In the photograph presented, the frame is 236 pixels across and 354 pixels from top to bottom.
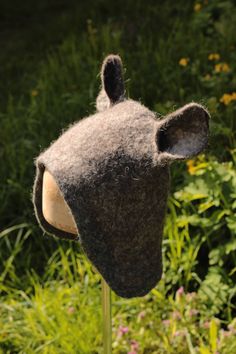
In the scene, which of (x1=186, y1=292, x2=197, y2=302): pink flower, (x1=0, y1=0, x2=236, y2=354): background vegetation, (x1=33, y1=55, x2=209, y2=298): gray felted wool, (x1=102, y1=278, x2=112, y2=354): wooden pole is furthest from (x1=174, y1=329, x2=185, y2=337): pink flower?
(x1=33, y1=55, x2=209, y2=298): gray felted wool

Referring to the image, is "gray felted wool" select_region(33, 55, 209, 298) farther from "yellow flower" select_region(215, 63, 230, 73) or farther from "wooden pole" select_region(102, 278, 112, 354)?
"yellow flower" select_region(215, 63, 230, 73)

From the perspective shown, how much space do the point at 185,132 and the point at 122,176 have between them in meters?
0.18

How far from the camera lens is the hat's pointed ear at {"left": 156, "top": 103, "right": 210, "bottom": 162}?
138cm

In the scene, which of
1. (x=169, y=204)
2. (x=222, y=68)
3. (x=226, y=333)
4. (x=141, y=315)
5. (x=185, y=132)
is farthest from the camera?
(x=222, y=68)

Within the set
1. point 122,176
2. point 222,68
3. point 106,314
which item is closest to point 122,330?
point 106,314

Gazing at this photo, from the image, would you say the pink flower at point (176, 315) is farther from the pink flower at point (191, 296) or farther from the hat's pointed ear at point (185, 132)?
the hat's pointed ear at point (185, 132)

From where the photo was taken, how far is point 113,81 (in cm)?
168

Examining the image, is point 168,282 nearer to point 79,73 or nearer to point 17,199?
point 17,199

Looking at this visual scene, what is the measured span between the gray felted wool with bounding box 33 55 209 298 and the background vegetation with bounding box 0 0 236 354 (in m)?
0.59

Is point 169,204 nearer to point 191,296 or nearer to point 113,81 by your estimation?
point 191,296

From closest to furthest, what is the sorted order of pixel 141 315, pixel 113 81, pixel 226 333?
1. pixel 113 81
2. pixel 226 333
3. pixel 141 315

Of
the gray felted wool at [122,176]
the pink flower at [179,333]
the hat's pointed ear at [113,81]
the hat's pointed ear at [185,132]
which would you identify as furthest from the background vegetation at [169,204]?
the hat's pointed ear at [185,132]

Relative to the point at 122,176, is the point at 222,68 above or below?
below

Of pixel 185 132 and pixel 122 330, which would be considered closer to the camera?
pixel 185 132
